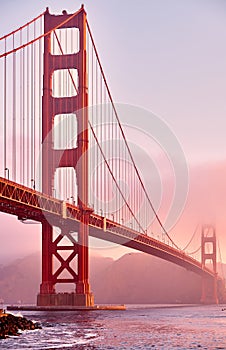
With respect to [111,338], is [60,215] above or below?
above

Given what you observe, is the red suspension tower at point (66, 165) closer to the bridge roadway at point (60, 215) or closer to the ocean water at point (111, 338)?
the bridge roadway at point (60, 215)

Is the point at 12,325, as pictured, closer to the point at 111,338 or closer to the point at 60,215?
the point at 111,338

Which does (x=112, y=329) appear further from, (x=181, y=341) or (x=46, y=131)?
(x=46, y=131)

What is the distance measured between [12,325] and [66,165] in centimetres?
2668

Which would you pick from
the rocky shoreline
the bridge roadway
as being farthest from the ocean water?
the bridge roadway

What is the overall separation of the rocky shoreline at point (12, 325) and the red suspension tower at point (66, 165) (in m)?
21.1

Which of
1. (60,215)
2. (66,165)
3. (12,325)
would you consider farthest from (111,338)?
(66,165)

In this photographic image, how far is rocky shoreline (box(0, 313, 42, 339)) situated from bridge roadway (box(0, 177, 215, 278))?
954 centimetres

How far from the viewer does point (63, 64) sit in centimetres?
6481

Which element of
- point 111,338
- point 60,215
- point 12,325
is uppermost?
point 60,215

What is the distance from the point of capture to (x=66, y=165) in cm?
6216

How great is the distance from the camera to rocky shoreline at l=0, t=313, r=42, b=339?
34.2 metres

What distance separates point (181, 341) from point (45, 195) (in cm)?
2414

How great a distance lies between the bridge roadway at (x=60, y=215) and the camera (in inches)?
1980
